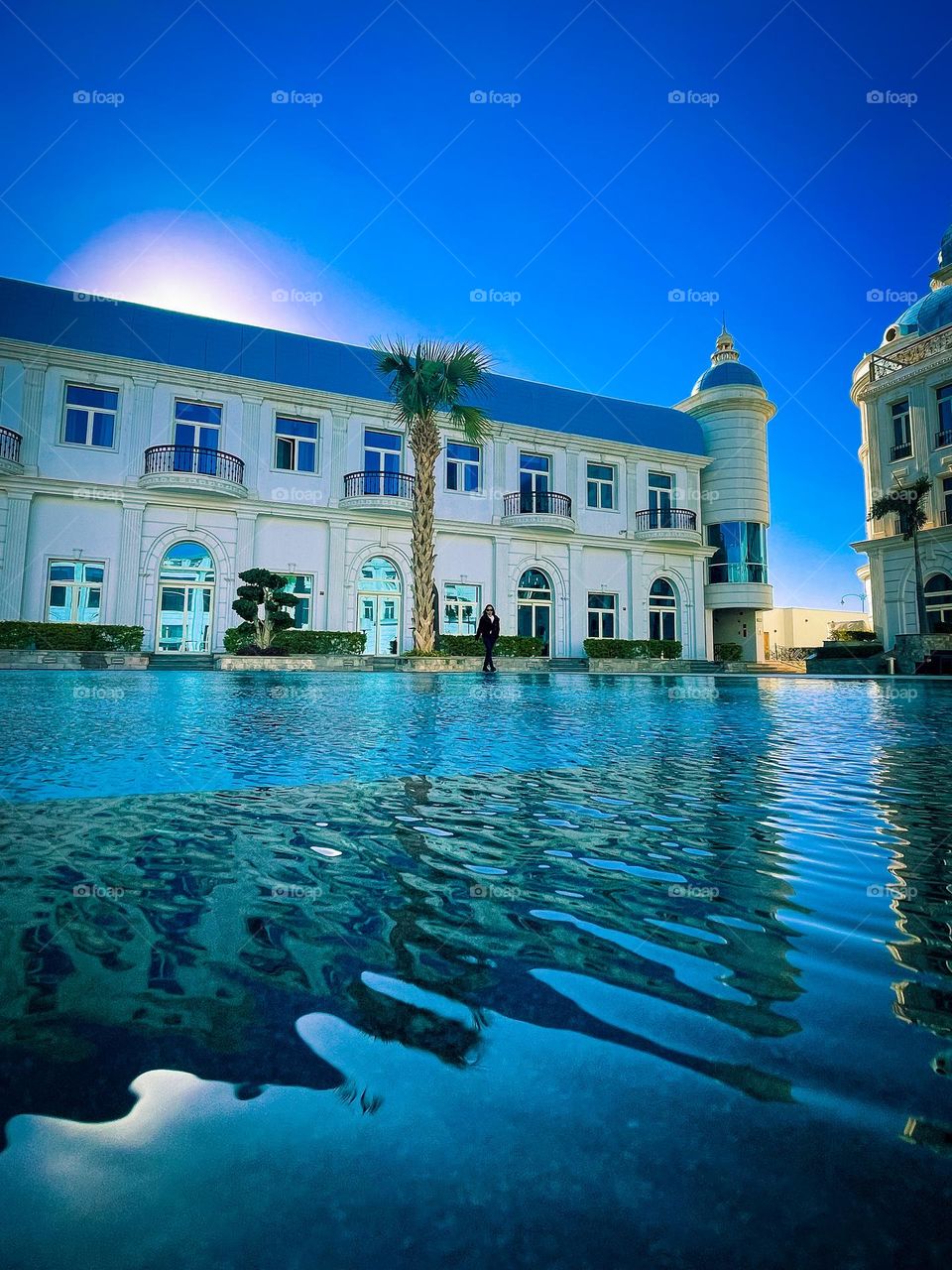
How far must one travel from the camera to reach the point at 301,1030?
1.98 feet

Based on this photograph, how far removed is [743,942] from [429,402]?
791 inches

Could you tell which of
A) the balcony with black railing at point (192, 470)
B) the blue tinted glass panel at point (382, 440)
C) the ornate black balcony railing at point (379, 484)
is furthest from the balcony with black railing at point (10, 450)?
the blue tinted glass panel at point (382, 440)

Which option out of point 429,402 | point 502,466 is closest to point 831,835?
point 429,402

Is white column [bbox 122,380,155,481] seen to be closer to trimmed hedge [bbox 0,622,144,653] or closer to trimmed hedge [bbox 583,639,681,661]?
trimmed hedge [bbox 0,622,144,653]

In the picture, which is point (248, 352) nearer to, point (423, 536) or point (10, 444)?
point (10, 444)

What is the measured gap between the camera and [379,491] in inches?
981

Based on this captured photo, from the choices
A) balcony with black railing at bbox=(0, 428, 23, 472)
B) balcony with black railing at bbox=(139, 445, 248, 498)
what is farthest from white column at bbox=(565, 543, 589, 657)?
balcony with black railing at bbox=(0, 428, 23, 472)

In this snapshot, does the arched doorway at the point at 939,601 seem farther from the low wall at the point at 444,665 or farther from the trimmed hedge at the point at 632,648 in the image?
the low wall at the point at 444,665

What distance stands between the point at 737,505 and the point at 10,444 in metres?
27.0

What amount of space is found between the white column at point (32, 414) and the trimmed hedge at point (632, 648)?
744 inches

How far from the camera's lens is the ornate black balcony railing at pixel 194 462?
842 inches

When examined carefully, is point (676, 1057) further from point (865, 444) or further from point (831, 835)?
point (865, 444)

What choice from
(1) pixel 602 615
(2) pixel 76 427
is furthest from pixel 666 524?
(2) pixel 76 427

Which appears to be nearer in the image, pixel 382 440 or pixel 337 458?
pixel 337 458
